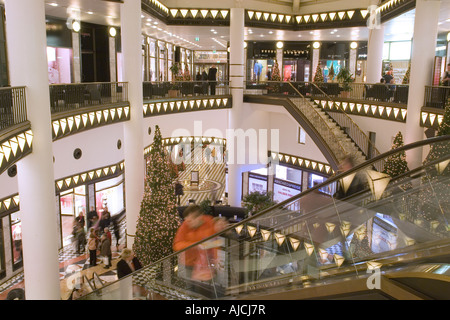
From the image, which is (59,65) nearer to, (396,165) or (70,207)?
(70,207)

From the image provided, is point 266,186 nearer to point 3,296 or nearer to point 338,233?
point 3,296

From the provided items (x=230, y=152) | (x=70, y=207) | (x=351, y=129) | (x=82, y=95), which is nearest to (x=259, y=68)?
(x=230, y=152)

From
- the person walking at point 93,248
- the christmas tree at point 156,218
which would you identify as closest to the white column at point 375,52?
the christmas tree at point 156,218

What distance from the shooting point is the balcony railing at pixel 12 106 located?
751 cm

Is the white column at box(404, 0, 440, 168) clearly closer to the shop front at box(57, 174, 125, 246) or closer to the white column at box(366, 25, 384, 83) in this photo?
the white column at box(366, 25, 384, 83)

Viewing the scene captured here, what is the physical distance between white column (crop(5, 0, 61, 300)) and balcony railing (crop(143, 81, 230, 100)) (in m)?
8.48

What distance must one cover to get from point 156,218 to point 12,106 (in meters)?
5.05

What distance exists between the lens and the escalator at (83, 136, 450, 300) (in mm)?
4312

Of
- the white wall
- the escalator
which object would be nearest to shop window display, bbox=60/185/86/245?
the white wall

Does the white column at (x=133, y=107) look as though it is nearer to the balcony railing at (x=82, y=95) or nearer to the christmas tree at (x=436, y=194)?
the balcony railing at (x=82, y=95)

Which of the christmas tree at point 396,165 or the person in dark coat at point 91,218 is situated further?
the person in dark coat at point 91,218

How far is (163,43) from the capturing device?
97.2ft

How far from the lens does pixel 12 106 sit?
25.7 ft

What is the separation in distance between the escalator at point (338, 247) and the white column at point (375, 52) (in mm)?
16439
